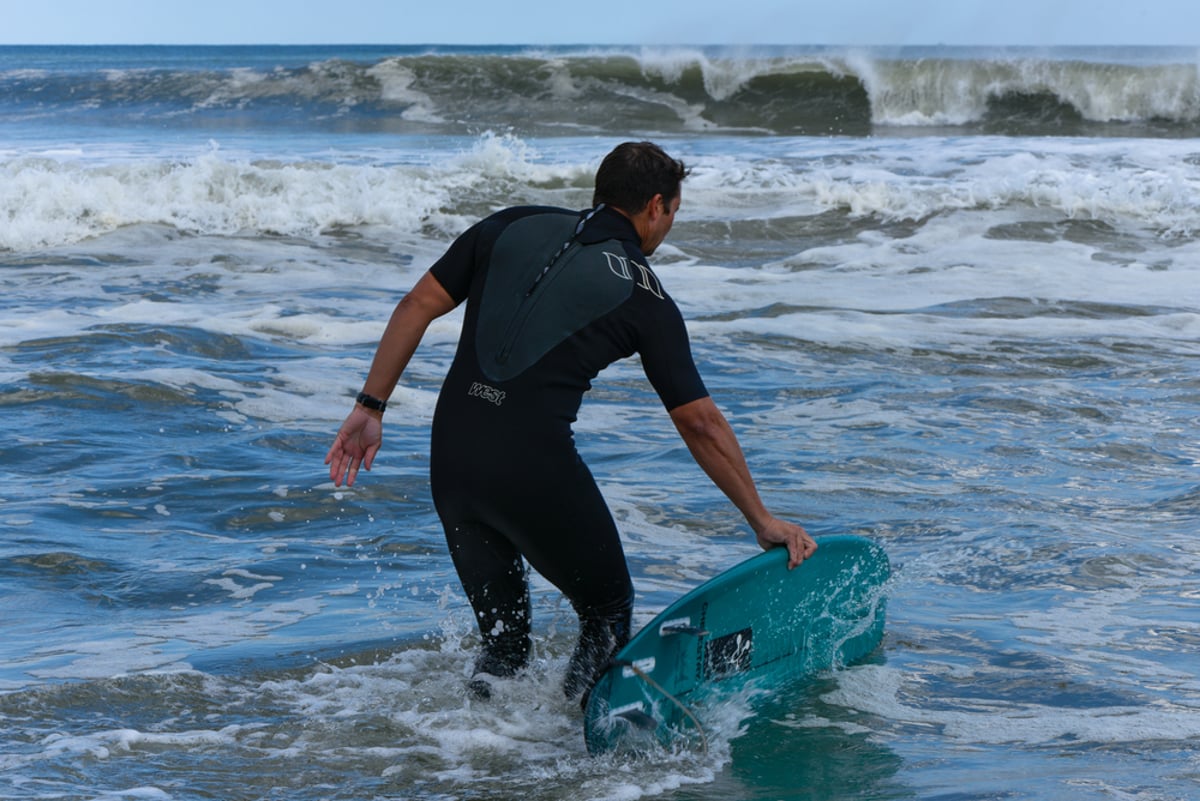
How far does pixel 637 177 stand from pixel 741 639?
1.26 m

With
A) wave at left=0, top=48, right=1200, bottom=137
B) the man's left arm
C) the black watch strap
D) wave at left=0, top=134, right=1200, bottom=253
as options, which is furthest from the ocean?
wave at left=0, top=48, right=1200, bottom=137

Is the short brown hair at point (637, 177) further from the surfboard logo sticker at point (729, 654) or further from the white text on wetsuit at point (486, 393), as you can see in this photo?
the surfboard logo sticker at point (729, 654)

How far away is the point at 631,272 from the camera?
307 cm

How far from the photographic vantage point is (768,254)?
13.0 meters

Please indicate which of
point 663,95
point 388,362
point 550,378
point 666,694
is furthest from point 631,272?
point 663,95

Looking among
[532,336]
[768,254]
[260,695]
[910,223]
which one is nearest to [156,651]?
[260,695]

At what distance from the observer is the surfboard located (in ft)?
10.5

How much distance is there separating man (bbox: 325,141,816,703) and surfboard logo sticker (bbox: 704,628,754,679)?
0.30m

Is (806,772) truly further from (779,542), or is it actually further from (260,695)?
(260,695)

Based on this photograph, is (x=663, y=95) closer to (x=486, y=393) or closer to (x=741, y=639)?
(x=741, y=639)

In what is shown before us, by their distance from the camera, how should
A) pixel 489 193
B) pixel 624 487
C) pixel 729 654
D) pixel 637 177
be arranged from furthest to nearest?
pixel 489 193 → pixel 624 487 → pixel 729 654 → pixel 637 177

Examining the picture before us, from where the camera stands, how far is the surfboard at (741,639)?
3.21 meters

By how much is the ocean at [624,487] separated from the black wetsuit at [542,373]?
0.59 meters

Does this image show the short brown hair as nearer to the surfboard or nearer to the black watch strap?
the black watch strap
